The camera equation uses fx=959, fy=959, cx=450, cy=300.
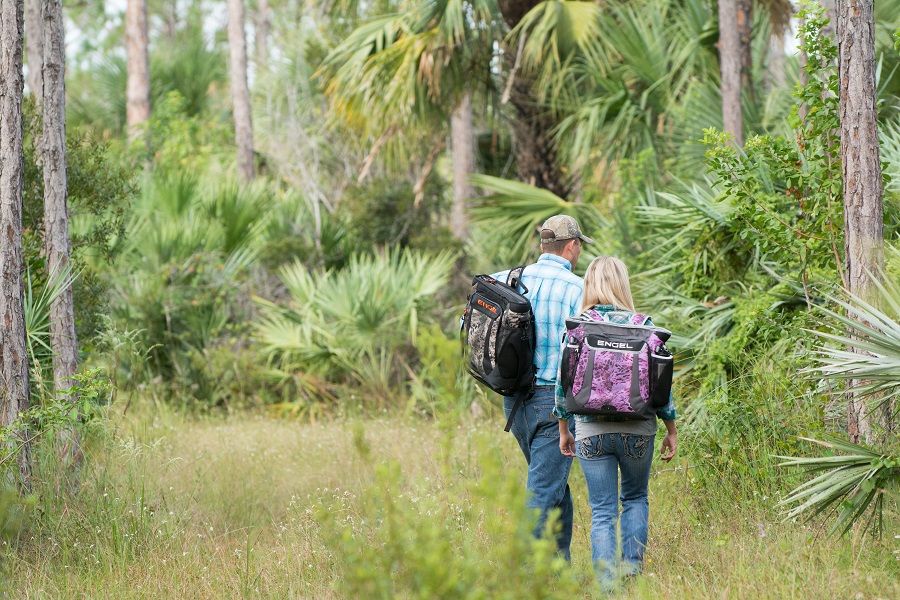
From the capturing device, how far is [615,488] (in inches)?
161

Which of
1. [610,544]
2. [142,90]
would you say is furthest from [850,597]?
[142,90]

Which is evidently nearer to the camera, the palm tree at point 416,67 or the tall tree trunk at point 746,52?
the tall tree trunk at point 746,52

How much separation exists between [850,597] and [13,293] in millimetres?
4411

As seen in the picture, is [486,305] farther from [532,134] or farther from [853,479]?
[532,134]

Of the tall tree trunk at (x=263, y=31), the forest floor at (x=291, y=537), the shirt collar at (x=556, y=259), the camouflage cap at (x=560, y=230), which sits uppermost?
the tall tree trunk at (x=263, y=31)

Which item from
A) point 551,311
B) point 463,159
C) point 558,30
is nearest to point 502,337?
point 551,311

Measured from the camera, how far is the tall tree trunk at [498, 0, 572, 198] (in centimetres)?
1068

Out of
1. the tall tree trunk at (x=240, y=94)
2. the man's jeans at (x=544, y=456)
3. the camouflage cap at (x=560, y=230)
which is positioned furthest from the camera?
the tall tree trunk at (x=240, y=94)

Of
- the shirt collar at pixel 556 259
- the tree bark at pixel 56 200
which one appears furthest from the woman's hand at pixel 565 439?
the tree bark at pixel 56 200

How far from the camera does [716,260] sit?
22.6 feet

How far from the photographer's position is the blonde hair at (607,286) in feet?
13.4

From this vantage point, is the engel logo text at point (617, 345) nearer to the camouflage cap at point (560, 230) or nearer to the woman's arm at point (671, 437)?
the woman's arm at point (671, 437)

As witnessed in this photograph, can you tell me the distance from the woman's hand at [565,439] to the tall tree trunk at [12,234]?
2.94 metres

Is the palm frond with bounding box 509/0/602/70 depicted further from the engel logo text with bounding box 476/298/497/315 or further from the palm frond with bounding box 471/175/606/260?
the engel logo text with bounding box 476/298/497/315
